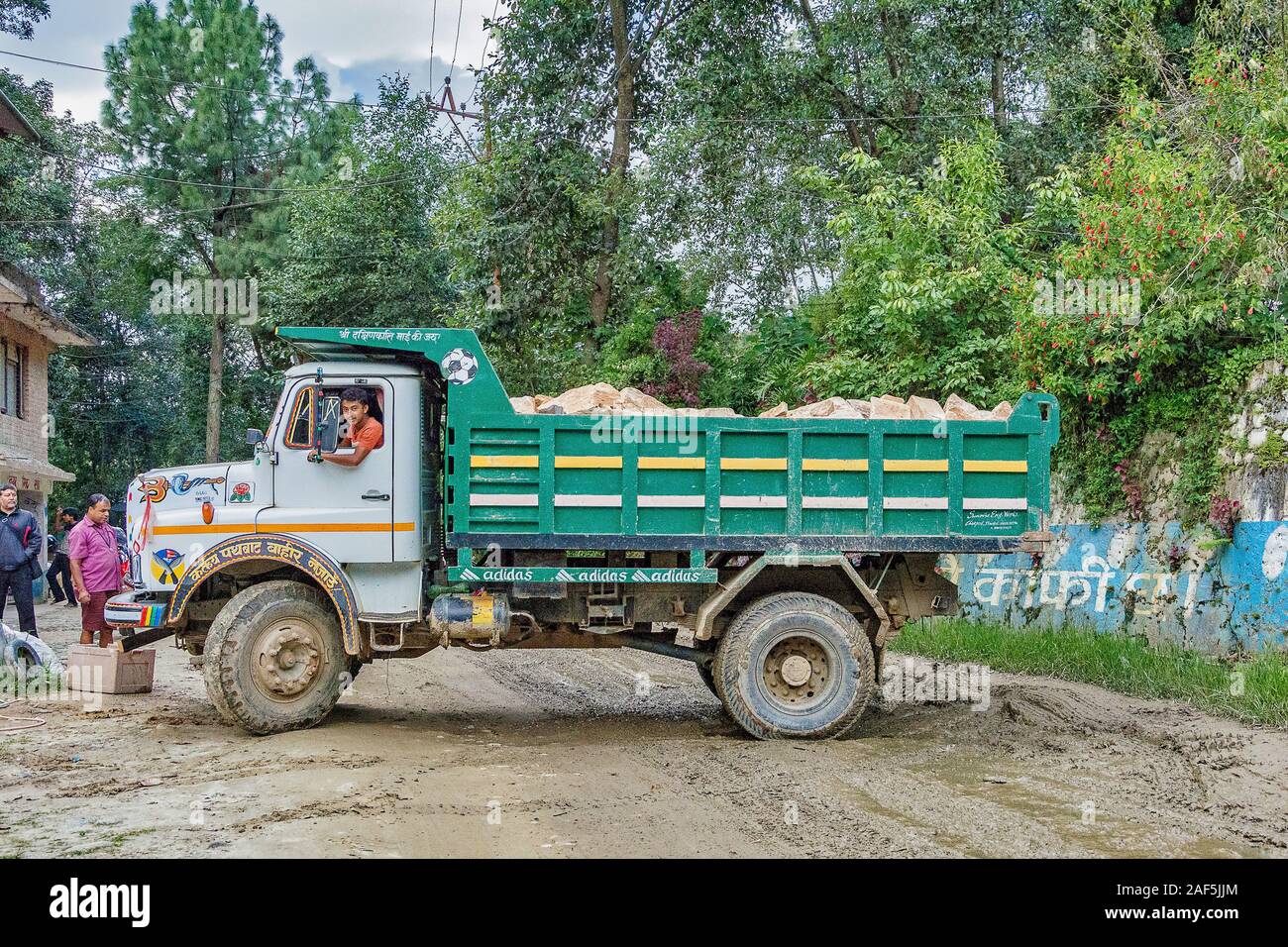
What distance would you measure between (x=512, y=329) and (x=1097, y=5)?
34.1ft

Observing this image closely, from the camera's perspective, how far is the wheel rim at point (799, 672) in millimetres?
8883

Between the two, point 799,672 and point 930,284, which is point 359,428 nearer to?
point 799,672

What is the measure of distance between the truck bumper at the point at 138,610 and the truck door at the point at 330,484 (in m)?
1.00

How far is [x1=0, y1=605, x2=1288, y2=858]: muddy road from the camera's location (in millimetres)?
5914

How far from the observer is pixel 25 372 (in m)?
25.8

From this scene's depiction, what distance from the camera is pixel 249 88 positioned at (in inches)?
1490

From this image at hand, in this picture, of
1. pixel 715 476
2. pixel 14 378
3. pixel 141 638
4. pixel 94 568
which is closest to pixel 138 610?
pixel 141 638

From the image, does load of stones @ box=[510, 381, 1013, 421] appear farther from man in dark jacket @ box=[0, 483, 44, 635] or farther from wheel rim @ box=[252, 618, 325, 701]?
man in dark jacket @ box=[0, 483, 44, 635]

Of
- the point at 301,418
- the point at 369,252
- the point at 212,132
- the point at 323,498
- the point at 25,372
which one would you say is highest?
the point at 212,132

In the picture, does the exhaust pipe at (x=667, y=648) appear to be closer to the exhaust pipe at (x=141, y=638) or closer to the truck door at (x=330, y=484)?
the truck door at (x=330, y=484)

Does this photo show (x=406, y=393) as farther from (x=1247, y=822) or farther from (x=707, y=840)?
(x=1247, y=822)

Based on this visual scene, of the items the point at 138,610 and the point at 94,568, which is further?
the point at 94,568

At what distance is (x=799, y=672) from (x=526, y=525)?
7.88 feet
